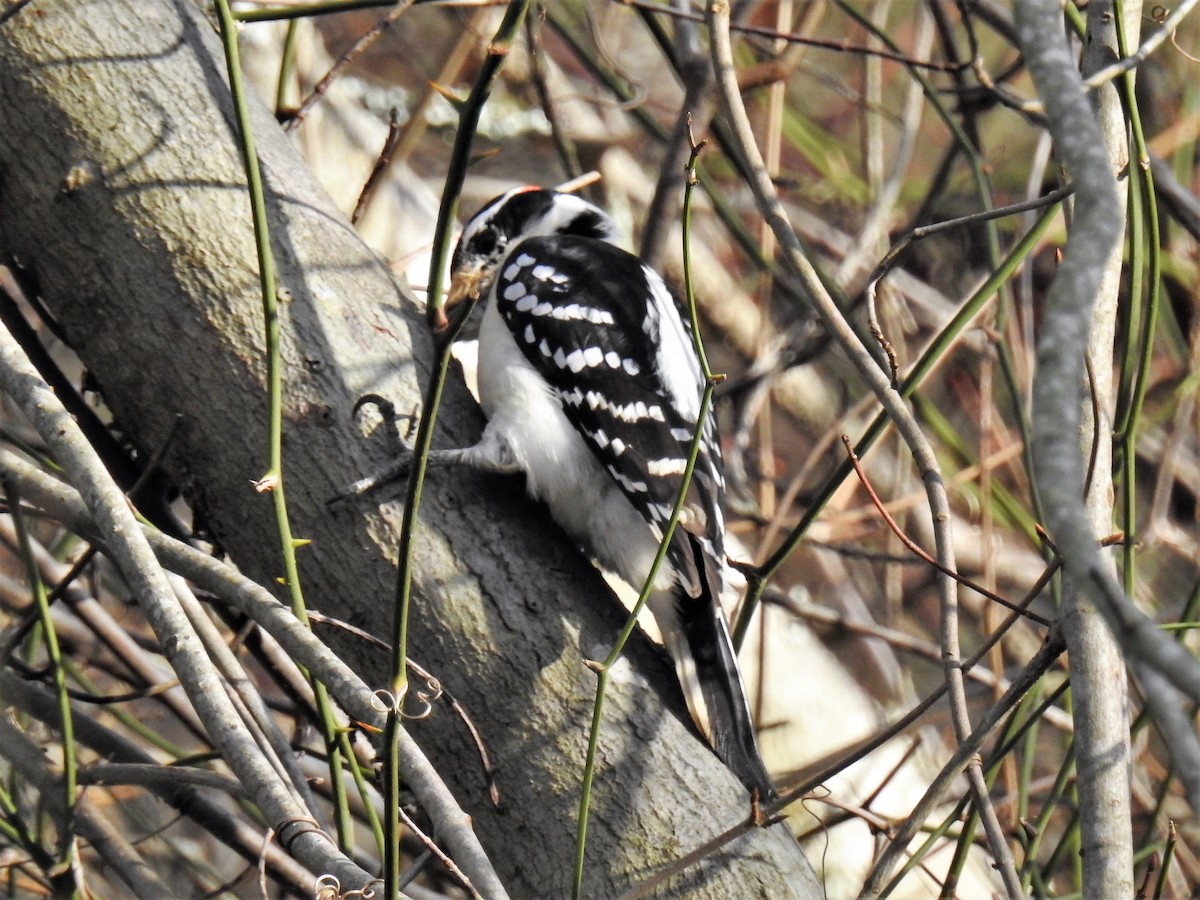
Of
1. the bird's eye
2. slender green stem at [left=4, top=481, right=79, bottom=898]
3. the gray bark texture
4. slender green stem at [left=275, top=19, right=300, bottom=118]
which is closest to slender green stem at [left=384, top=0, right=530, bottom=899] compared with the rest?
the gray bark texture

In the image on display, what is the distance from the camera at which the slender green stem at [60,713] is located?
176 cm

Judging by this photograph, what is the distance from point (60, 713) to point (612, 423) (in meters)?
1.12

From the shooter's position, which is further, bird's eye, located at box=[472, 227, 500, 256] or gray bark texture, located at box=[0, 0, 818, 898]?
bird's eye, located at box=[472, 227, 500, 256]

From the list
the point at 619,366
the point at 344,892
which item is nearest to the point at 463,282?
the point at 619,366

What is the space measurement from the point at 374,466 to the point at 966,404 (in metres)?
3.93

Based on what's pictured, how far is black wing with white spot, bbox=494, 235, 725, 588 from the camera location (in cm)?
244

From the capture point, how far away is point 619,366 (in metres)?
2.58

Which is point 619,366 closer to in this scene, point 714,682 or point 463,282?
point 463,282

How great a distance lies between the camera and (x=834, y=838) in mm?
A: 3768

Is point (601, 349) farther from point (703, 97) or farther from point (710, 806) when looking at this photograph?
point (710, 806)

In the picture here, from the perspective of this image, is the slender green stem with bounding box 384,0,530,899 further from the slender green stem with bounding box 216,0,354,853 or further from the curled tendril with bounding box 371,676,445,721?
the slender green stem with bounding box 216,0,354,853

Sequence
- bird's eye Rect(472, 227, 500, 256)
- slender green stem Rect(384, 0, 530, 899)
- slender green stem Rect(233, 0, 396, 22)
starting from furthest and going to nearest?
bird's eye Rect(472, 227, 500, 256) → slender green stem Rect(233, 0, 396, 22) → slender green stem Rect(384, 0, 530, 899)

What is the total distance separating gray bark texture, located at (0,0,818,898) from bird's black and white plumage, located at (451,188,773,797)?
226 millimetres

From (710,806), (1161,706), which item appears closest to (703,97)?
(710,806)
